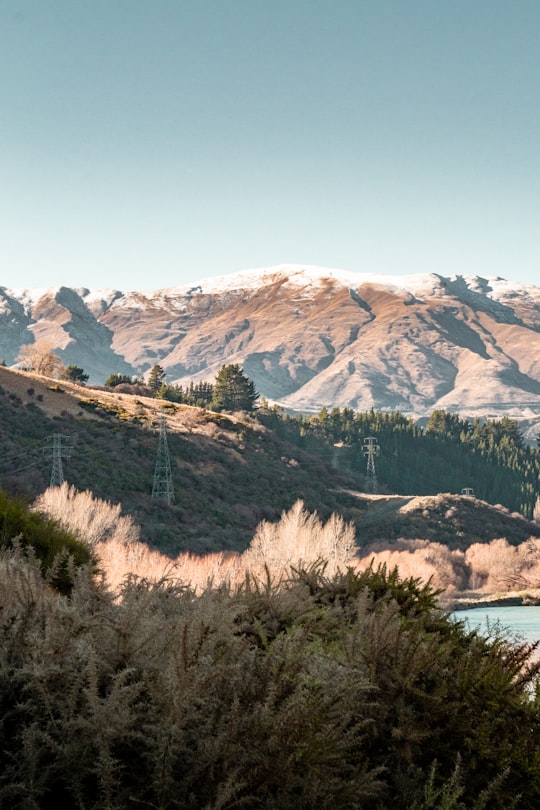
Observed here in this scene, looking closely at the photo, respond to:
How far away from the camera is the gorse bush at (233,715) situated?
4.35m

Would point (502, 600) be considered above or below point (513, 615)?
below

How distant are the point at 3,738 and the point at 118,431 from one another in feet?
275

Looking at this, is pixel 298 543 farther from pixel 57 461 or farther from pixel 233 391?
pixel 233 391

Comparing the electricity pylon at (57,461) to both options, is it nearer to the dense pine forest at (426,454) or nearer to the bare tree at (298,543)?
the bare tree at (298,543)

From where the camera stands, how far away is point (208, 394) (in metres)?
157

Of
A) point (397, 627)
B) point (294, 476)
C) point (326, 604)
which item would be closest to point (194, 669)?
point (397, 627)

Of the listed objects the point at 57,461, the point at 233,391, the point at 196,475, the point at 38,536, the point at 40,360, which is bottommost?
the point at 196,475

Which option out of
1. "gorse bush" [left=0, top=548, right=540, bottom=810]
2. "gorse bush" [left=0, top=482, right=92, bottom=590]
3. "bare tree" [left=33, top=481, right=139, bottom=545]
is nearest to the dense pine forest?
"bare tree" [left=33, top=481, right=139, bottom=545]

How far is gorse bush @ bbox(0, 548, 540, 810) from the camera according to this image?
4.35m

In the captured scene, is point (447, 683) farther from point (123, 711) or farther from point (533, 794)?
point (123, 711)

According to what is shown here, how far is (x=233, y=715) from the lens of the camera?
4602 mm

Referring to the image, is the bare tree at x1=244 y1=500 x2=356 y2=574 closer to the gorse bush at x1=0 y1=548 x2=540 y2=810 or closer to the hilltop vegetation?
the hilltop vegetation

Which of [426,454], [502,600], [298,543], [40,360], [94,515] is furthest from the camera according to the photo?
[426,454]

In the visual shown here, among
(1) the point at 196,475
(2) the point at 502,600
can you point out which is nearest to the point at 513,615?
(2) the point at 502,600
